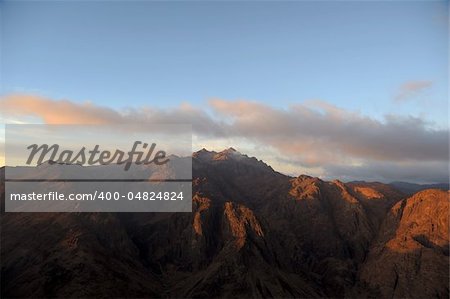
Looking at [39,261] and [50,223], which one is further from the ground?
[50,223]

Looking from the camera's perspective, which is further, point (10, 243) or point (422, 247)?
point (422, 247)

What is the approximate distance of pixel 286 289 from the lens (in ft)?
591

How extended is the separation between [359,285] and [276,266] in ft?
130

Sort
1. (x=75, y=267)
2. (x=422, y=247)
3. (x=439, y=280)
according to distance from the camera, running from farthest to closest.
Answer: (x=422, y=247) < (x=439, y=280) < (x=75, y=267)

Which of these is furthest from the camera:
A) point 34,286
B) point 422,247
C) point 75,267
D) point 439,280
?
point 422,247

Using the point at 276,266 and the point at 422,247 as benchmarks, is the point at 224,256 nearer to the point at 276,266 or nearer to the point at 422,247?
the point at 276,266

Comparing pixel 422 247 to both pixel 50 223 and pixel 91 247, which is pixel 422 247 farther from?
pixel 50 223

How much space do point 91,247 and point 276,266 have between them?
84857 millimetres

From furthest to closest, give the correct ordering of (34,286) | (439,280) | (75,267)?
(439,280) < (75,267) < (34,286)

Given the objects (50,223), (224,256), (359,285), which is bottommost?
(359,285)

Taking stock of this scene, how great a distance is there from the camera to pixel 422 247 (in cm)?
19500

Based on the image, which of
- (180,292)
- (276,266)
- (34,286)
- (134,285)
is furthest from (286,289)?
(34,286)

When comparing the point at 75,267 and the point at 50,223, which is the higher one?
the point at 50,223

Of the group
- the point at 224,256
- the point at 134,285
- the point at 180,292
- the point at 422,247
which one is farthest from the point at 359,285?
the point at 134,285
